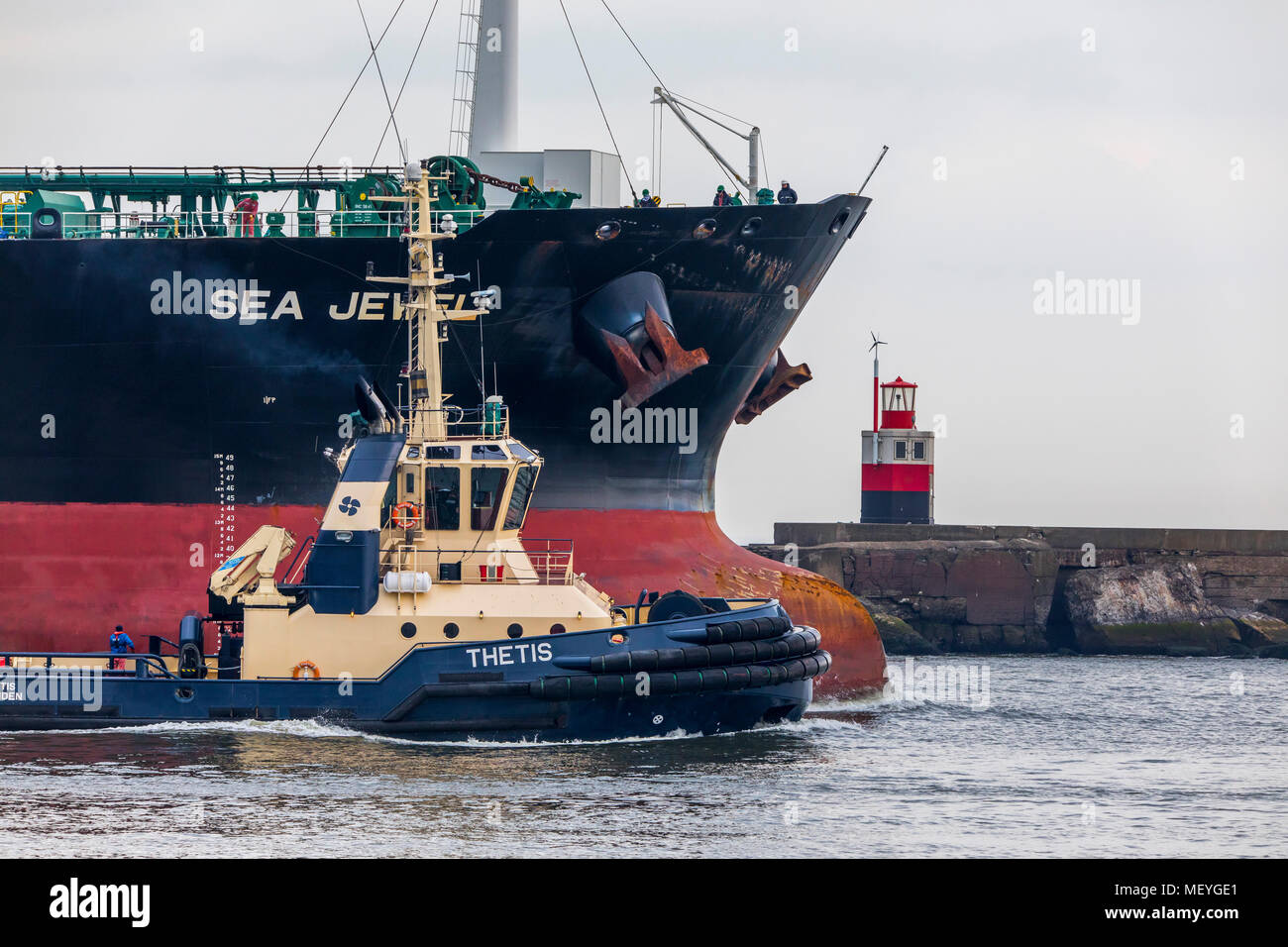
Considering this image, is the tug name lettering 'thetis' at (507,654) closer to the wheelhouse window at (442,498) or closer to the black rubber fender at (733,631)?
the black rubber fender at (733,631)

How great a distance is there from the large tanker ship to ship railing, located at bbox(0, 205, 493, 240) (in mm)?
88

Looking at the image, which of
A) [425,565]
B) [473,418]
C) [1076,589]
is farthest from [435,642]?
[1076,589]

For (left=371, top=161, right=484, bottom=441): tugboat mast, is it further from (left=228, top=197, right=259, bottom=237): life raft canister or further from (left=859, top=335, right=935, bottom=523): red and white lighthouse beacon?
(left=859, top=335, right=935, bottom=523): red and white lighthouse beacon

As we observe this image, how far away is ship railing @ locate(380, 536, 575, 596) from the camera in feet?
62.3

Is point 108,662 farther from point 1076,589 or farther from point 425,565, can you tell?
point 1076,589

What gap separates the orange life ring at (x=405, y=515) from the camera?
19109 mm

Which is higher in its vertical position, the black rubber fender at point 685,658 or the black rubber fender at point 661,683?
the black rubber fender at point 685,658

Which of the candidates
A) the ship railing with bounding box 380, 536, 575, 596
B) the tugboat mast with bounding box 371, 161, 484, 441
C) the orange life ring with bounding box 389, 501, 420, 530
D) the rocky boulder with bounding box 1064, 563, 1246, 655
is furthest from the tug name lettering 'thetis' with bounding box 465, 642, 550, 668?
the rocky boulder with bounding box 1064, 563, 1246, 655

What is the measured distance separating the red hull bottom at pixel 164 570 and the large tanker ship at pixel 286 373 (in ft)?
0.10

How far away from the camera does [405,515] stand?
19234 millimetres

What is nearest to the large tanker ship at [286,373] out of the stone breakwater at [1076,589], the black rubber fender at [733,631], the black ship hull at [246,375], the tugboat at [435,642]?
the black ship hull at [246,375]

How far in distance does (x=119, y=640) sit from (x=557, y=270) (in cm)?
721
